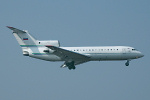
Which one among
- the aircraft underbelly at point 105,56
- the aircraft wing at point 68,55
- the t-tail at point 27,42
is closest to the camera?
the aircraft wing at point 68,55

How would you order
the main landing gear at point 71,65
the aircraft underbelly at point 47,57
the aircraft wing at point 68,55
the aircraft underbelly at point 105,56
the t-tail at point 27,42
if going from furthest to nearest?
the main landing gear at point 71,65
the t-tail at point 27,42
the aircraft underbelly at point 47,57
the aircraft underbelly at point 105,56
the aircraft wing at point 68,55

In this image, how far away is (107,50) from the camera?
1596 inches

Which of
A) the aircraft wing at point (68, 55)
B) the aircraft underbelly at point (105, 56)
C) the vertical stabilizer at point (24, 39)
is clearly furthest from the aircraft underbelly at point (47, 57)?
the aircraft underbelly at point (105, 56)

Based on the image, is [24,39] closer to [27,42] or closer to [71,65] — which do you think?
[27,42]

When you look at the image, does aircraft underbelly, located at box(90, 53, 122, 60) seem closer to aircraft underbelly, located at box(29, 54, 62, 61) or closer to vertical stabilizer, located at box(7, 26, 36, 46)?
aircraft underbelly, located at box(29, 54, 62, 61)

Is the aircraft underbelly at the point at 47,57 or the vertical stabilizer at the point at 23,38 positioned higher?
the vertical stabilizer at the point at 23,38

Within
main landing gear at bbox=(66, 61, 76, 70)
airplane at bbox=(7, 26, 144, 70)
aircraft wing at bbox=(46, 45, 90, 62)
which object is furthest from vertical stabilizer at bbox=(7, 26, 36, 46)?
main landing gear at bbox=(66, 61, 76, 70)

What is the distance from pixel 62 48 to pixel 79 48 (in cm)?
265

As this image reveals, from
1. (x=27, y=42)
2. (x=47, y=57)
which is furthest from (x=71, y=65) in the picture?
(x=27, y=42)

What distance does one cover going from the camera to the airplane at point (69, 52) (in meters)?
40.4

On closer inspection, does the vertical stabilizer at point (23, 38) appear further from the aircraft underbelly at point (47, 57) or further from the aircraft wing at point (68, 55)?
the aircraft wing at point (68, 55)

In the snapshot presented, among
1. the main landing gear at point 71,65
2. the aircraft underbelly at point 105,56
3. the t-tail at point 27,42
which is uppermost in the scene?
the t-tail at point 27,42

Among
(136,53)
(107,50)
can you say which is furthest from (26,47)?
(136,53)

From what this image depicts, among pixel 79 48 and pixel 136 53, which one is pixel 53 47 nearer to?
pixel 79 48
